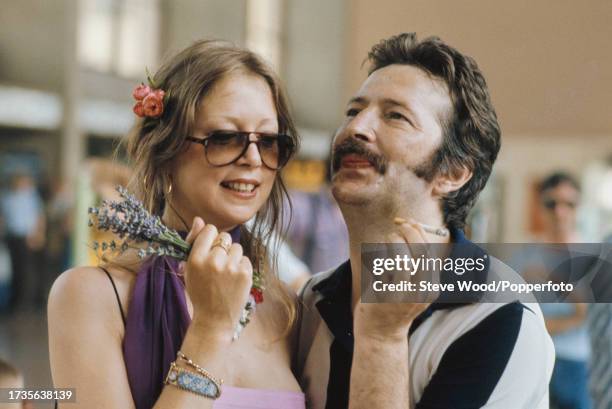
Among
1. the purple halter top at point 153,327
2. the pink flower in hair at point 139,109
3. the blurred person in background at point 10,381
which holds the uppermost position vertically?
the pink flower in hair at point 139,109

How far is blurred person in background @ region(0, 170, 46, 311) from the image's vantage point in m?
8.58

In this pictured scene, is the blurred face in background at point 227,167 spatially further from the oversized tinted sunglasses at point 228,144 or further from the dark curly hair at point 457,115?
the dark curly hair at point 457,115

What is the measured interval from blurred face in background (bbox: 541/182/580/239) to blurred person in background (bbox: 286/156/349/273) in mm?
1842

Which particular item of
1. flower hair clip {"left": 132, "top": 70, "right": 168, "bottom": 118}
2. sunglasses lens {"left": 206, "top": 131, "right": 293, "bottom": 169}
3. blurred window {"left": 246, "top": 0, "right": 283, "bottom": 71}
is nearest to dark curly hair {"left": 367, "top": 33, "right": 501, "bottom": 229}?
sunglasses lens {"left": 206, "top": 131, "right": 293, "bottom": 169}

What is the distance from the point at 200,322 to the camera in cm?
133

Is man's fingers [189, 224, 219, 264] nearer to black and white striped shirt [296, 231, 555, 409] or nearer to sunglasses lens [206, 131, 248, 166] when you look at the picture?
sunglasses lens [206, 131, 248, 166]

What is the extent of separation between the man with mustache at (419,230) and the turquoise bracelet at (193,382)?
0.86 feet

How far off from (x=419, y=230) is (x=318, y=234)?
371 cm

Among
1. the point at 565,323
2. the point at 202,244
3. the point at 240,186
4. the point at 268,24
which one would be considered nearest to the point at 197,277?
the point at 202,244

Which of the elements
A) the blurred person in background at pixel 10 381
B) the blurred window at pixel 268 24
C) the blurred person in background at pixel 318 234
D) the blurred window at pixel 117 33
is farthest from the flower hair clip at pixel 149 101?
the blurred window at pixel 268 24

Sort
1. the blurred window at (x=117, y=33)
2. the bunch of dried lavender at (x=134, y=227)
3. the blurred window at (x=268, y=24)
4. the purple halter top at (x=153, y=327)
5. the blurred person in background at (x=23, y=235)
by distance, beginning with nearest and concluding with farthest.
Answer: the bunch of dried lavender at (x=134, y=227)
the purple halter top at (x=153, y=327)
the blurred person in background at (x=23, y=235)
the blurred window at (x=117, y=33)
the blurred window at (x=268, y=24)

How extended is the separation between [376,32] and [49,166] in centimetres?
1029

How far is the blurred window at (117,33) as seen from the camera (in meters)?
11.8

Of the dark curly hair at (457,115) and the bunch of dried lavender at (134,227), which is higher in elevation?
the dark curly hair at (457,115)
